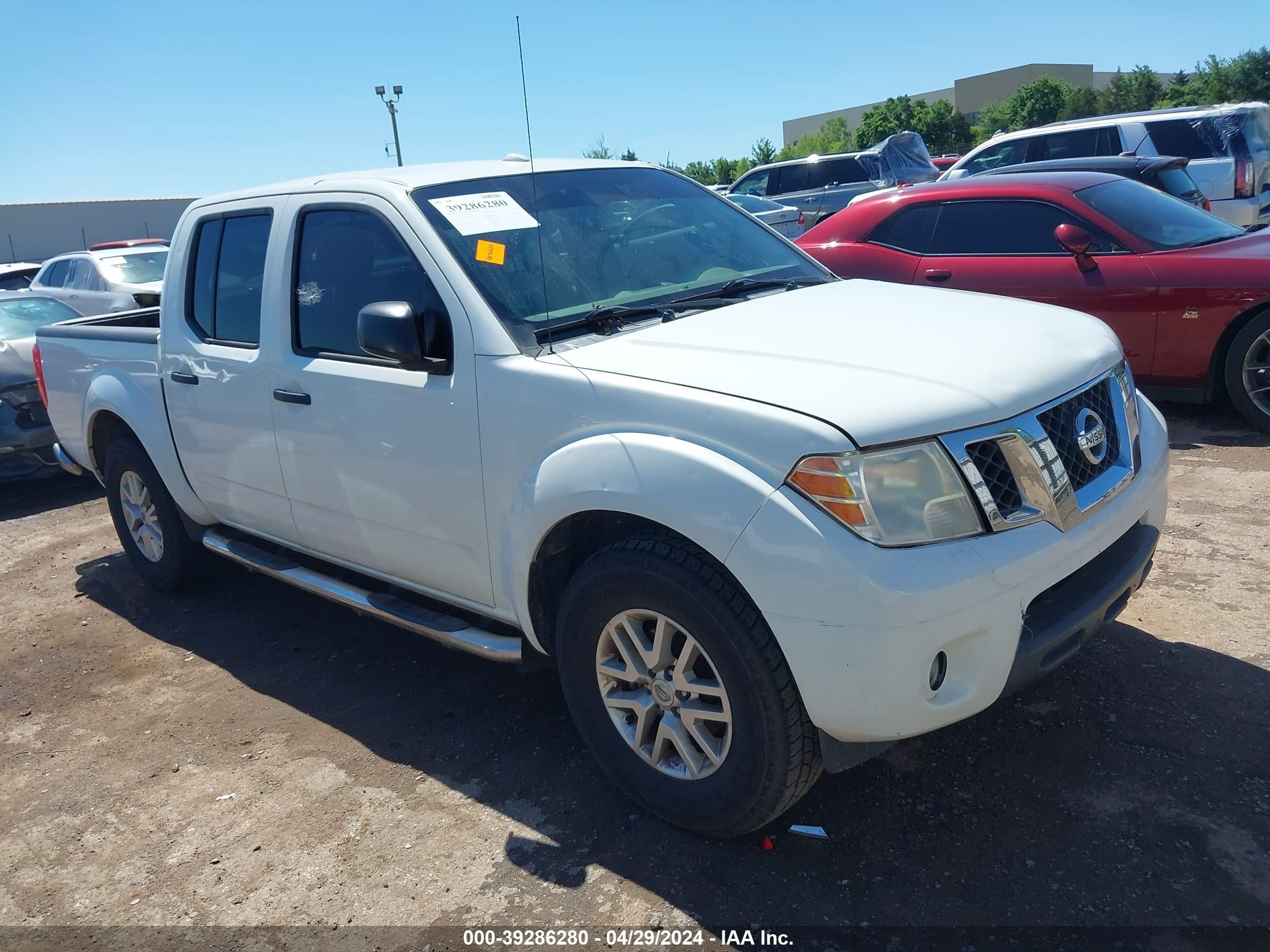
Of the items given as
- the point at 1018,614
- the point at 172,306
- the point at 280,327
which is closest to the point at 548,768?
the point at 1018,614

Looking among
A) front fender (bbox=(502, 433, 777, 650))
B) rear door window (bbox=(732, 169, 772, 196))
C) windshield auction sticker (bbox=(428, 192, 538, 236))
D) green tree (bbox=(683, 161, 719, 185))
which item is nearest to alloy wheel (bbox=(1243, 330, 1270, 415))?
windshield auction sticker (bbox=(428, 192, 538, 236))

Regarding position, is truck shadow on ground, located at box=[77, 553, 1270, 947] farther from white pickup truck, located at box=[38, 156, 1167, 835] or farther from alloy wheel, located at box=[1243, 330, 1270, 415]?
alloy wheel, located at box=[1243, 330, 1270, 415]

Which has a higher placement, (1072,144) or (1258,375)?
(1072,144)

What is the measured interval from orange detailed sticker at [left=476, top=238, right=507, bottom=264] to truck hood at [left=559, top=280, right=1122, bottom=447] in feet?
1.65

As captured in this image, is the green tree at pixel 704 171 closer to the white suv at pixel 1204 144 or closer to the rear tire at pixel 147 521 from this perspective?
the white suv at pixel 1204 144

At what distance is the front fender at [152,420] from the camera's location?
4.79m

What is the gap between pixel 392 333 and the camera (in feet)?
10.3

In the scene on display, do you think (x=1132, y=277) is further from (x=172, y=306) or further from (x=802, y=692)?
(x=172, y=306)

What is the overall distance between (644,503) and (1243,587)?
9.78 ft

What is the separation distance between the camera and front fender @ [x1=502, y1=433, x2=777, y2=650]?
2.53m

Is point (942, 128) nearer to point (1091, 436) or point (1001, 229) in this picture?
point (1001, 229)

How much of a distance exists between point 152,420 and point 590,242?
8.38ft

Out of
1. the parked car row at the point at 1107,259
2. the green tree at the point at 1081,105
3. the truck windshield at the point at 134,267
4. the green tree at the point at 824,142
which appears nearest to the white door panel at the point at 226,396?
the parked car row at the point at 1107,259

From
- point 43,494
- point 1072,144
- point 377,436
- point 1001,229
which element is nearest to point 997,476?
point 377,436
